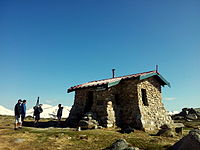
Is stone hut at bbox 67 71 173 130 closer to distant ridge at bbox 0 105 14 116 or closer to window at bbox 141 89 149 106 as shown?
window at bbox 141 89 149 106

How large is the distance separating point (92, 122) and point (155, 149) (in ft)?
20.0

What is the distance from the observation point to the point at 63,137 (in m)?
8.53

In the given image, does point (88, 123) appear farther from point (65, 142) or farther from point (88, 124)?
point (65, 142)

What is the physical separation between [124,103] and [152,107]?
2.64 m

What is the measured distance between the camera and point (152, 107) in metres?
14.3

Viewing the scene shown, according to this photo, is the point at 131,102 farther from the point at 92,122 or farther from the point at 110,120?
the point at 92,122

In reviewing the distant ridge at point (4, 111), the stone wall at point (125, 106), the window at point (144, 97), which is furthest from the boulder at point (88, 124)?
the distant ridge at point (4, 111)

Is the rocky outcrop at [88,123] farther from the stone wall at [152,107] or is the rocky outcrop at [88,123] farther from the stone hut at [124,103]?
the stone wall at [152,107]

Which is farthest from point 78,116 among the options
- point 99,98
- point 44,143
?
point 44,143

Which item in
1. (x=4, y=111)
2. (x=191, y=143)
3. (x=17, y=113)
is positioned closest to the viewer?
(x=191, y=143)

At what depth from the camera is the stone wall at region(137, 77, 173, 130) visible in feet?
42.2

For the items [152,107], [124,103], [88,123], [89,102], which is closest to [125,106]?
[124,103]

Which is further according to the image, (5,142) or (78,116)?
(78,116)

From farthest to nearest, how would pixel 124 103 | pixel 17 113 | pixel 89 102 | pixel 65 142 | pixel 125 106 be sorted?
pixel 89 102, pixel 124 103, pixel 125 106, pixel 17 113, pixel 65 142
